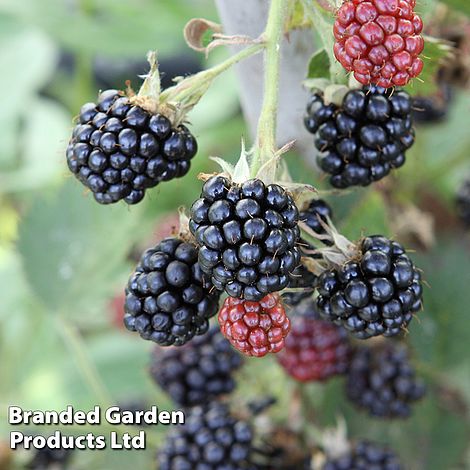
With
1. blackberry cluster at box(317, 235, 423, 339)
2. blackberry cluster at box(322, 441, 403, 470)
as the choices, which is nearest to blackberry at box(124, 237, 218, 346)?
blackberry cluster at box(317, 235, 423, 339)

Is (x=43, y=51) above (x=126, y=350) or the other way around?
above

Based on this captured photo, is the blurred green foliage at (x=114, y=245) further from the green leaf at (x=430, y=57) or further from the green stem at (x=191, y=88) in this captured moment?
the green stem at (x=191, y=88)

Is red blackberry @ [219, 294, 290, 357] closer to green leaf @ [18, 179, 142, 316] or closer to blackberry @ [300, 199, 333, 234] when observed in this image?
blackberry @ [300, 199, 333, 234]

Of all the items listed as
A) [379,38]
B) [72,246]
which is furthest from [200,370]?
[379,38]

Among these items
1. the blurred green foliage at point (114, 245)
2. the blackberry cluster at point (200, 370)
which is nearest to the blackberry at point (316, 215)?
the blurred green foliage at point (114, 245)

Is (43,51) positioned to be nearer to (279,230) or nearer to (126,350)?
(126,350)

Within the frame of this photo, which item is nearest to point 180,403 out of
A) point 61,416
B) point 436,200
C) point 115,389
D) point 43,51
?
point 61,416
